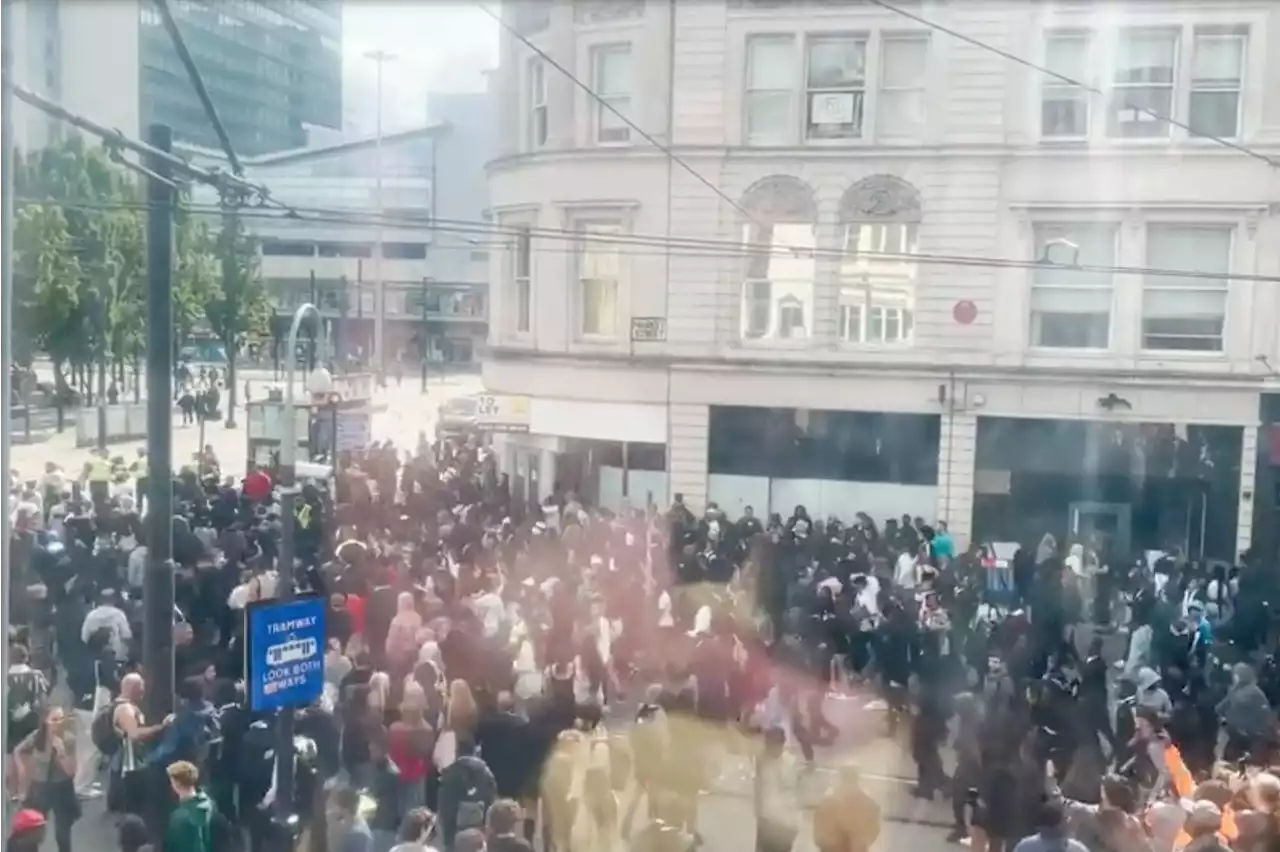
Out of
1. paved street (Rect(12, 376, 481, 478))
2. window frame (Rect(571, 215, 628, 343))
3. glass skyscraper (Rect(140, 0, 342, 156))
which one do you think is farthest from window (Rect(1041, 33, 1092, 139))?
glass skyscraper (Rect(140, 0, 342, 156))

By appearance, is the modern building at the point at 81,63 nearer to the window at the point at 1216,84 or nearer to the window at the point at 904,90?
the window at the point at 904,90

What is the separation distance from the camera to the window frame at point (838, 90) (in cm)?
622

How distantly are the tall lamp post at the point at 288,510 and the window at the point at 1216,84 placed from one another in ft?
14.9

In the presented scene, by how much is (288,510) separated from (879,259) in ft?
10.1

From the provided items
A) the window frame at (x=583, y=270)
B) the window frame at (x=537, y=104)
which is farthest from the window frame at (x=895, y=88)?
the window frame at (x=537, y=104)

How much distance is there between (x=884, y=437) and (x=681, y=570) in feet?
4.05

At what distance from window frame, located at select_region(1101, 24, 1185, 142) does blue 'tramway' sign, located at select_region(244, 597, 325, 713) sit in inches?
184

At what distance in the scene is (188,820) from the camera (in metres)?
3.70

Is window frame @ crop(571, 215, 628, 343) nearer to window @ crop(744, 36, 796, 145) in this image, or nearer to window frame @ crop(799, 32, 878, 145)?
window @ crop(744, 36, 796, 145)

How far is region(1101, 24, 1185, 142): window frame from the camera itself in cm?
638

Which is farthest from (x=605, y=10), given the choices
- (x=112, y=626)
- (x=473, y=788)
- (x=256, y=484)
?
(x=473, y=788)

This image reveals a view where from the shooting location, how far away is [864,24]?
20.6ft

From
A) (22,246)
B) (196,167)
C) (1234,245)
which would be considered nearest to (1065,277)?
(1234,245)

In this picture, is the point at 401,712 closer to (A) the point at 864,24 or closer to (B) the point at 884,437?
(B) the point at 884,437
